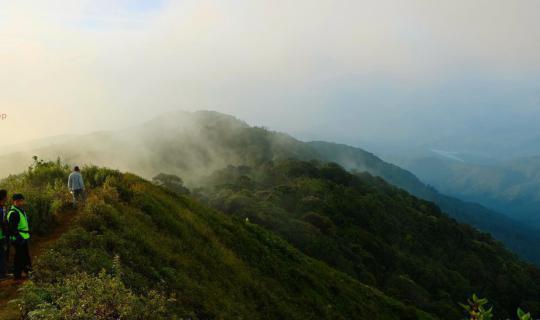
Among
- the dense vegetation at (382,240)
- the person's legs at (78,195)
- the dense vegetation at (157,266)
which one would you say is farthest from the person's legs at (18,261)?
the dense vegetation at (382,240)

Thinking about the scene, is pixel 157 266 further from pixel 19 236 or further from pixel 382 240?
pixel 382 240

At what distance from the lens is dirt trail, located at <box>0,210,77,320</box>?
9247 millimetres

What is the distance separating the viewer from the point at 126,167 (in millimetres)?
197125

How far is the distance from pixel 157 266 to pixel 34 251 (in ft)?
13.0

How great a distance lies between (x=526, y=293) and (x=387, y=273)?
5320 cm

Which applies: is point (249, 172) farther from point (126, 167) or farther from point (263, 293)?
point (263, 293)

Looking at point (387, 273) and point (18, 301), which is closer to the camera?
point (18, 301)

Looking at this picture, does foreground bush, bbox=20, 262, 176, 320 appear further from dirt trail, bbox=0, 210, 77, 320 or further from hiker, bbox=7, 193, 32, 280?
hiker, bbox=7, 193, 32, 280

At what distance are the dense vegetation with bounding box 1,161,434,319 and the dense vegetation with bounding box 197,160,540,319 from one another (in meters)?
27.2

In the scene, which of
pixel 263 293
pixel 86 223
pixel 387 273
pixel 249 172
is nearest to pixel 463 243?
pixel 387 273

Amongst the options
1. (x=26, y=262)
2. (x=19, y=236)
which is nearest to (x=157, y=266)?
(x=26, y=262)

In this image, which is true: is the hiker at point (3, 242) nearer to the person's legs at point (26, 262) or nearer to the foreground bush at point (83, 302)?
the person's legs at point (26, 262)

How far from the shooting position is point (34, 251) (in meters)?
13.6

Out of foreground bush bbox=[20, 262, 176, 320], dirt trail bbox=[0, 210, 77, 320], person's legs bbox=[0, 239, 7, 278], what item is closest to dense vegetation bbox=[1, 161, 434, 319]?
foreground bush bbox=[20, 262, 176, 320]
